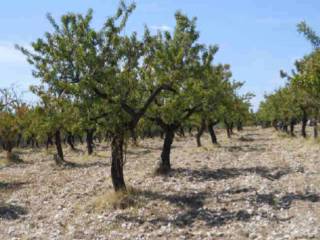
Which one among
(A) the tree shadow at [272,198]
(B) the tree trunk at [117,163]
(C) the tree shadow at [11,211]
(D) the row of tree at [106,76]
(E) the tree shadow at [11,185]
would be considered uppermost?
(D) the row of tree at [106,76]

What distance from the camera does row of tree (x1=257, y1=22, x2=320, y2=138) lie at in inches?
811

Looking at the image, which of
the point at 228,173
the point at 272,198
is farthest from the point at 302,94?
the point at 272,198

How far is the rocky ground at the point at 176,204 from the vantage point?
54.0 feet

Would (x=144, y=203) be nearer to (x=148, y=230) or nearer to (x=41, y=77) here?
(x=148, y=230)

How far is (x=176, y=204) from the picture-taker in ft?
68.4

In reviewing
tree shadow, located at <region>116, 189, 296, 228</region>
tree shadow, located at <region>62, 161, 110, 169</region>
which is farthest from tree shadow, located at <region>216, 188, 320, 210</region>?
tree shadow, located at <region>62, 161, 110, 169</region>

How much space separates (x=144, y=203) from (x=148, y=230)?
4.00 m

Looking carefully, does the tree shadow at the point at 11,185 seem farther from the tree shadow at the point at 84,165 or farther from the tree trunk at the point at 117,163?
the tree trunk at the point at 117,163

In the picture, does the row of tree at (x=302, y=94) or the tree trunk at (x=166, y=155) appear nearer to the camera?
the row of tree at (x=302, y=94)

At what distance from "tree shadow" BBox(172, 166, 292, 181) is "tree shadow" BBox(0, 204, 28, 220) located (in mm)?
10374

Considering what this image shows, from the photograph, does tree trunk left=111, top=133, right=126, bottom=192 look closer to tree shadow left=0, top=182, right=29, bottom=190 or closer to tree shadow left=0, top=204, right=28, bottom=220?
tree shadow left=0, top=204, right=28, bottom=220

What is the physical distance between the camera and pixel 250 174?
95.1 feet

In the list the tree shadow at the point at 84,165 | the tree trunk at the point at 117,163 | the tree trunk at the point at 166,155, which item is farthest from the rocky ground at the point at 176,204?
the tree shadow at the point at 84,165

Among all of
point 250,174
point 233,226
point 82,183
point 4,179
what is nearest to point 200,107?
point 250,174
